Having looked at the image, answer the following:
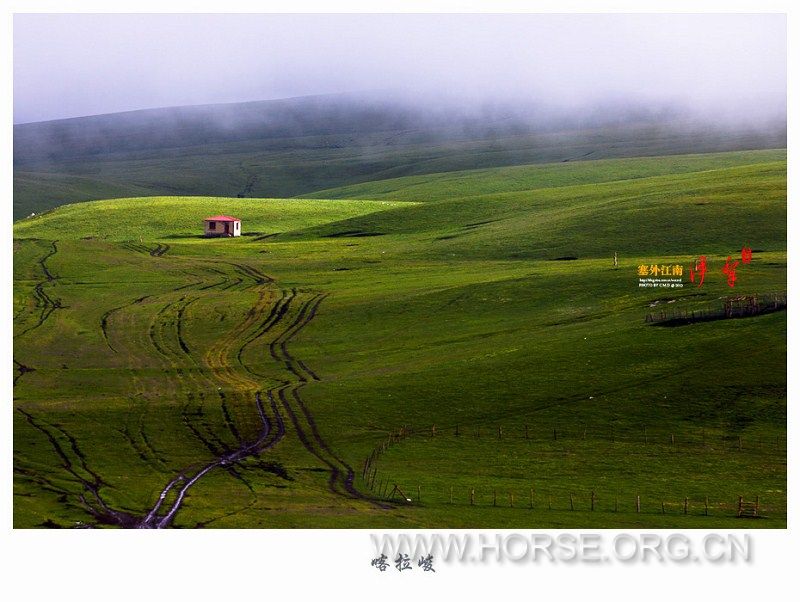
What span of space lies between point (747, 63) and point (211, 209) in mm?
106835

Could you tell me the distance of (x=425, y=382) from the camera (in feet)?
237

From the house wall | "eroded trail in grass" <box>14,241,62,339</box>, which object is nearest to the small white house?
the house wall

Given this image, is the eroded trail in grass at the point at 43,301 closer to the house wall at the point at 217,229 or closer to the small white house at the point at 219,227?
the house wall at the point at 217,229

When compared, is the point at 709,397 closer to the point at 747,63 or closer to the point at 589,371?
the point at 589,371

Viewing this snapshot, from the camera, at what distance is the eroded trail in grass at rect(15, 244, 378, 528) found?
56688 millimetres

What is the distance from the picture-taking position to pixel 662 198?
134125 mm

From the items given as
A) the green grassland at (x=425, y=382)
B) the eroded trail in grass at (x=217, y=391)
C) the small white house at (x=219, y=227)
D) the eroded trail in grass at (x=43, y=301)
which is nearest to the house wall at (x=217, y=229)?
the small white house at (x=219, y=227)

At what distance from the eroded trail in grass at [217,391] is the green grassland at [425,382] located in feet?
0.96

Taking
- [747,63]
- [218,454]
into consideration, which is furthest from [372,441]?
[747,63]

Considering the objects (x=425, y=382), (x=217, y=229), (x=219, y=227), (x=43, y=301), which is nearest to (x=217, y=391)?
(x=425, y=382)

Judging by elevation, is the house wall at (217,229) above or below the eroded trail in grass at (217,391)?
above

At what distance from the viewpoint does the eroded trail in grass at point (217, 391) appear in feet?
186

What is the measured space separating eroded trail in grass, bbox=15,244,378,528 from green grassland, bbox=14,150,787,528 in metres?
0.29

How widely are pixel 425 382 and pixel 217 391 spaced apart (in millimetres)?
14695
